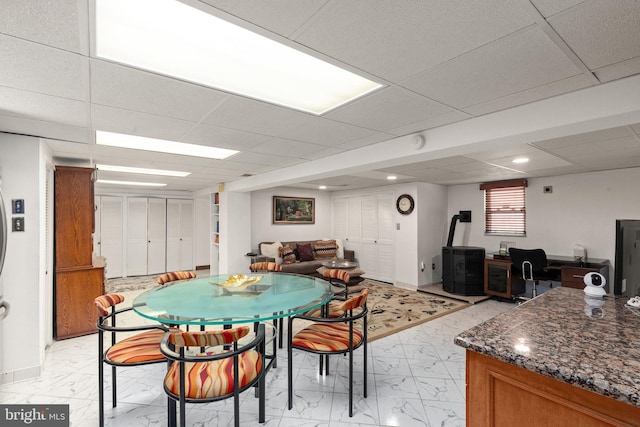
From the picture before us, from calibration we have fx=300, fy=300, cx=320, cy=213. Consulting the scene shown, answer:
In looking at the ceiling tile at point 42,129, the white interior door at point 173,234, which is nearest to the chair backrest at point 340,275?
the ceiling tile at point 42,129

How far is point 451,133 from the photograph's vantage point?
8.42 feet

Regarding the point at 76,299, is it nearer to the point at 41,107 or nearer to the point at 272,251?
the point at 41,107

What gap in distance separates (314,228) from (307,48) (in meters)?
6.68

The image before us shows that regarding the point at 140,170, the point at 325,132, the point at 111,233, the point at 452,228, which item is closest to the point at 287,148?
the point at 325,132

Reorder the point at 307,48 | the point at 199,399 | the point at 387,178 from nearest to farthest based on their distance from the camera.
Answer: the point at 307,48
the point at 199,399
the point at 387,178

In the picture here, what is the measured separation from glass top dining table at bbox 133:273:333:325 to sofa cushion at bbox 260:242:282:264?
297 centimetres

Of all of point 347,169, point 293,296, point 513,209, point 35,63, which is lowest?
point 293,296

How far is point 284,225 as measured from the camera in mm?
7551

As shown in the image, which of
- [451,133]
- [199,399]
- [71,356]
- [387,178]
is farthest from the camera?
[387,178]

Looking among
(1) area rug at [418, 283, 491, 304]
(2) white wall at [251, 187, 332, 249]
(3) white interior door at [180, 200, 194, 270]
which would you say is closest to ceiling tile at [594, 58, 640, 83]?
(1) area rug at [418, 283, 491, 304]

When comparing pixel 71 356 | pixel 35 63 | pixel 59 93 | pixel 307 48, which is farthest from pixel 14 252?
pixel 307 48

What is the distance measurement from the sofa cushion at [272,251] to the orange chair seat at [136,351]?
4.13 metres

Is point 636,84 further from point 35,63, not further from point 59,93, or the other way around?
point 59,93

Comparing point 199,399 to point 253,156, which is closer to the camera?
point 199,399
